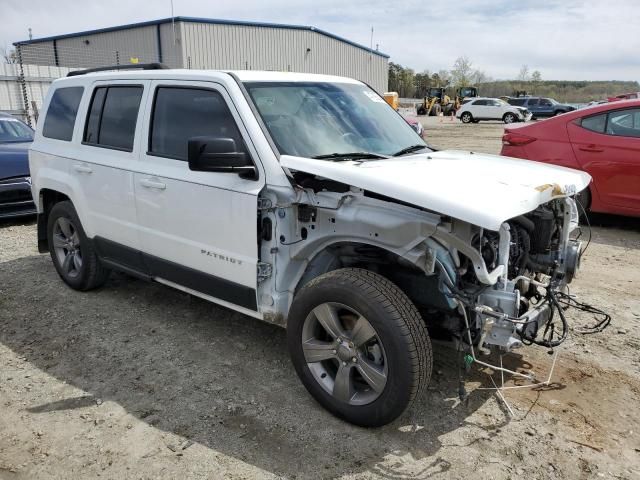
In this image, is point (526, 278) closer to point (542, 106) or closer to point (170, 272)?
point (170, 272)

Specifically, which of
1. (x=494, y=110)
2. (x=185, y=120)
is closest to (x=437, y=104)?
(x=494, y=110)

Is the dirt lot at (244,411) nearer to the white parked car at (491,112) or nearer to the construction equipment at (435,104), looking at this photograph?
the white parked car at (491,112)

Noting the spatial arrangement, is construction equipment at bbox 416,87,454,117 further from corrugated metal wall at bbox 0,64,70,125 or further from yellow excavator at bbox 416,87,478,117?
corrugated metal wall at bbox 0,64,70,125

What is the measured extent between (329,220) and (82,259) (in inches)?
113

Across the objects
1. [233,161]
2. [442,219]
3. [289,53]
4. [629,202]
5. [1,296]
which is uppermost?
[289,53]

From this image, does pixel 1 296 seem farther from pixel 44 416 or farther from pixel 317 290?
pixel 317 290

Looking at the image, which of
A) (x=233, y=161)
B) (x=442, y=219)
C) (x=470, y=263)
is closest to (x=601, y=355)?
(x=470, y=263)

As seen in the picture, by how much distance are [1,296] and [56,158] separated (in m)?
1.43

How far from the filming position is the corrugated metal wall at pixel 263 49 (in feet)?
99.2

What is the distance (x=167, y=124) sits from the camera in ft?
13.2

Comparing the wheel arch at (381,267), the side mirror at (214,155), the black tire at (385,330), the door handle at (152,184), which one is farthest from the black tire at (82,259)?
the black tire at (385,330)

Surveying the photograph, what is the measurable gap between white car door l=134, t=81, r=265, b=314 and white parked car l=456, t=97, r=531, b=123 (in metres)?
35.3

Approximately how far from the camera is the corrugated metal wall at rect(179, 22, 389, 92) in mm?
30250

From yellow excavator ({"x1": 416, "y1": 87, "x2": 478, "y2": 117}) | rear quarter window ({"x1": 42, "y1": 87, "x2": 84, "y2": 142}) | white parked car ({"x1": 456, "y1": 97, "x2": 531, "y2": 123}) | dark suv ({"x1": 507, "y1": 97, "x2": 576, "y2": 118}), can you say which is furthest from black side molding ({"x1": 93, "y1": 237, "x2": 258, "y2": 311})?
yellow excavator ({"x1": 416, "y1": 87, "x2": 478, "y2": 117})
